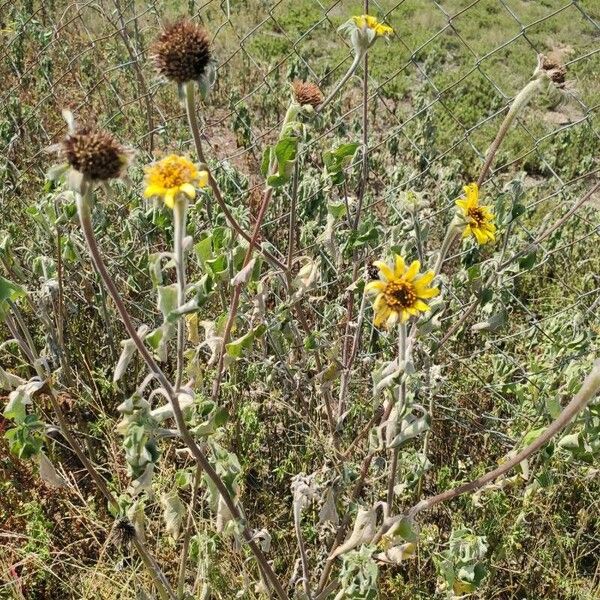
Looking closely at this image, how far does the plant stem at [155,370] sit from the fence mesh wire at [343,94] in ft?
3.91

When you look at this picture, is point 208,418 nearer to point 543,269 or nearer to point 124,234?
point 124,234

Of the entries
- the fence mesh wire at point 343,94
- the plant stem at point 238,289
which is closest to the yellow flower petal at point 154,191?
the plant stem at point 238,289

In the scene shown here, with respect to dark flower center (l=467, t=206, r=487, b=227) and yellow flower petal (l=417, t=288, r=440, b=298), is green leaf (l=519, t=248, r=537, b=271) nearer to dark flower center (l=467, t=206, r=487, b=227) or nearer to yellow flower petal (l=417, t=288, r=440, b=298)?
dark flower center (l=467, t=206, r=487, b=227)

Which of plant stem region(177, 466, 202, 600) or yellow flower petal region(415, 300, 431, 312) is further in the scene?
plant stem region(177, 466, 202, 600)

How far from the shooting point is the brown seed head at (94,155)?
1.06 m

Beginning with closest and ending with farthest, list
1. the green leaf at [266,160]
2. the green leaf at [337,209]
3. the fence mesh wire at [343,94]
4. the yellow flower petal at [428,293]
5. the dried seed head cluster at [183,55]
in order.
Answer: the dried seed head cluster at [183,55] < the yellow flower petal at [428,293] < the green leaf at [266,160] < the green leaf at [337,209] < the fence mesh wire at [343,94]

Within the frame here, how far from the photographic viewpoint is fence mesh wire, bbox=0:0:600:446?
2938mm

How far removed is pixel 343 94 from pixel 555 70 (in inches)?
148

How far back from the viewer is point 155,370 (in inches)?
46.8

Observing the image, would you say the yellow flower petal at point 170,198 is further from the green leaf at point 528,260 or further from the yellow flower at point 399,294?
the green leaf at point 528,260

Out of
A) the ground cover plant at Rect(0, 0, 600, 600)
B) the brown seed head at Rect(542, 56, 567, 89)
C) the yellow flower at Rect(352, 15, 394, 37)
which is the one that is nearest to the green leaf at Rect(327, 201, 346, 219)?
the ground cover plant at Rect(0, 0, 600, 600)

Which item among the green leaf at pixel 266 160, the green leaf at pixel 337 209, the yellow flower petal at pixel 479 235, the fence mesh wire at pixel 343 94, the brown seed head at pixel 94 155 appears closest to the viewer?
the brown seed head at pixel 94 155

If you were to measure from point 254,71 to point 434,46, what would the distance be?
175 cm

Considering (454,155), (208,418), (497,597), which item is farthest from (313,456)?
(454,155)
